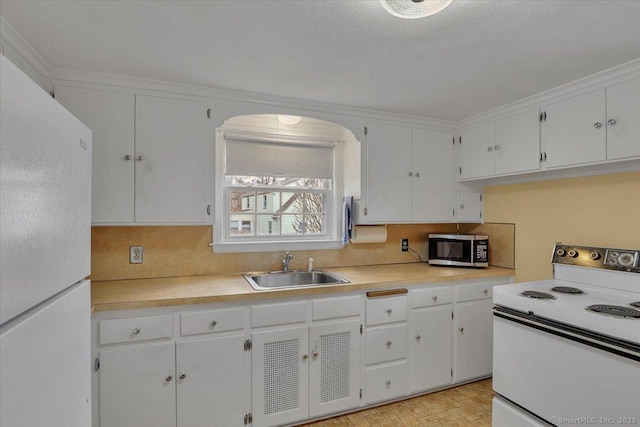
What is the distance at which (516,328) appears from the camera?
1.95m

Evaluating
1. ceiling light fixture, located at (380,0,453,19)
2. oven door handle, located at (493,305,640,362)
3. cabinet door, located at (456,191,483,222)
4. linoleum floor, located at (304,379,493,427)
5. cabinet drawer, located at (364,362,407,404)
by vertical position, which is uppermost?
ceiling light fixture, located at (380,0,453,19)

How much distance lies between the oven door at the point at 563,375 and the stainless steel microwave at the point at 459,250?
2.83ft

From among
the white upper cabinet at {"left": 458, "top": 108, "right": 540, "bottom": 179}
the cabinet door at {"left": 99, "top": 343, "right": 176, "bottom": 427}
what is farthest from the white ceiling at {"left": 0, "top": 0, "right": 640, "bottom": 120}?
the cabinet door at {"left": 99, "top": 343, "right": 176, "bottom": 427}

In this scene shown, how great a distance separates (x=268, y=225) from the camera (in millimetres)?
2762

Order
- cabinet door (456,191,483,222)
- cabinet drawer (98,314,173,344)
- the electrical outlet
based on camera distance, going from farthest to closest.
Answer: cabinet door (456,191,483,222), the electrical outlet, cabinet drawer (98,314,173,344)

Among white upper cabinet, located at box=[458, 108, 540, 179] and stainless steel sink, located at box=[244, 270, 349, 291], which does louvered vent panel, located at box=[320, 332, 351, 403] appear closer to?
stainless steel sink, located at box=[244, 270, 349, 291]

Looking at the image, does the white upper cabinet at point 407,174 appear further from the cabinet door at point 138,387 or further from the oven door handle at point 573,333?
the cabinet door at point 138,387

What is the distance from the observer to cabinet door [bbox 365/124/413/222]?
270 cm

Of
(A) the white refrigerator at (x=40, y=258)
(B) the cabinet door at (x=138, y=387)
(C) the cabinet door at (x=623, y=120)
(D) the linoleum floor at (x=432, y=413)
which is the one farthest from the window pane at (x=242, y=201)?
(C) the cabinet door at (x=623, y=120)

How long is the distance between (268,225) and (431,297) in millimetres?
1404

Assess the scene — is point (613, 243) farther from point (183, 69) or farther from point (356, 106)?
point (183, 69)

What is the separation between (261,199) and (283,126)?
63 cm

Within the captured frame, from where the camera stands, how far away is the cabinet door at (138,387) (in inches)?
68.4

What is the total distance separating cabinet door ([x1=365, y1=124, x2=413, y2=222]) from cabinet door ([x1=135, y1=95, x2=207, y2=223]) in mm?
1289
